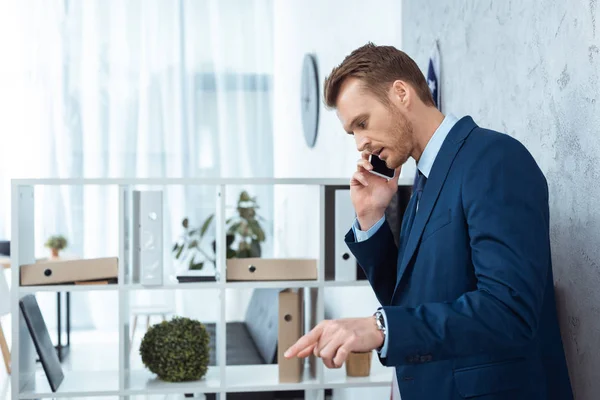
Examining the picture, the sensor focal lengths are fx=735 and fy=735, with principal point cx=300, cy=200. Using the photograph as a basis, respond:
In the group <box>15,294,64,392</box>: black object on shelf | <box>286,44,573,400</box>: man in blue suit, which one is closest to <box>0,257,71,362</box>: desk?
<box>15,294,64,392</box>: black object on shelf

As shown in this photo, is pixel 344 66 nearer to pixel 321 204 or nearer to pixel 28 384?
pixel 321 204

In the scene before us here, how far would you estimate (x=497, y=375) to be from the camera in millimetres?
1423

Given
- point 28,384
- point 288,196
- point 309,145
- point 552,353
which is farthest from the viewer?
point 288,196

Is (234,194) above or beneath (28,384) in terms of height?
above

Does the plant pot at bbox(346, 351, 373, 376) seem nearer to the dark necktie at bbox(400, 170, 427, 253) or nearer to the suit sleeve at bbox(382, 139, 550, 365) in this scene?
the dark necktie at bbox(400, 170, 427, 253)

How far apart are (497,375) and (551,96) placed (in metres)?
0.76

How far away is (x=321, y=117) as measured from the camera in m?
5.00

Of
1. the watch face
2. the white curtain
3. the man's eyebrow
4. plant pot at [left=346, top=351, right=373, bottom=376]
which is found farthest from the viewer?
the white curtain

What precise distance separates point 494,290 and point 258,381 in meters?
1.86

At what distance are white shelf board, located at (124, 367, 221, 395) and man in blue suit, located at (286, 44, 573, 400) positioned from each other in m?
1.29

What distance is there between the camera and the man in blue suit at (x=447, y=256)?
1.19 meters

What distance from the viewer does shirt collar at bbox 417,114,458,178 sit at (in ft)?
5.11

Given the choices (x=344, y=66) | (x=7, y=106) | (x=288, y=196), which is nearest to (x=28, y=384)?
(x=344, y=66)

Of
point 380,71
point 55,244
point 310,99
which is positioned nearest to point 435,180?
→ point 380,71
